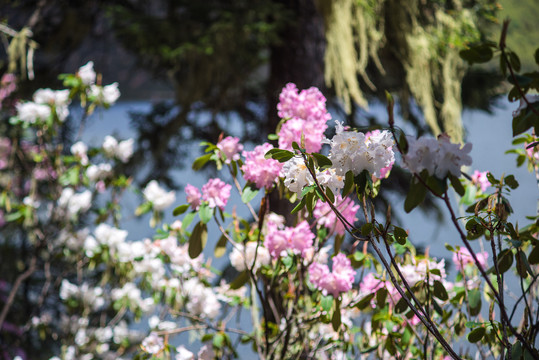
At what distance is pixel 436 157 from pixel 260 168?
1.14 ft

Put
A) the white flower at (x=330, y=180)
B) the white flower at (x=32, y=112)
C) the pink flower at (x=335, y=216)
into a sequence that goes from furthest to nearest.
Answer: the white flower at (x=32, y=112), the pink flower at (x=335, y=216), the white flower at (x=330, y=180)

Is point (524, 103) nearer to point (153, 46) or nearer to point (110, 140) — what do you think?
point (110, 140)

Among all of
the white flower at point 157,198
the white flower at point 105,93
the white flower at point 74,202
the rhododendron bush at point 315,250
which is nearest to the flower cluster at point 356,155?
the rhododendron bush at point 315,250

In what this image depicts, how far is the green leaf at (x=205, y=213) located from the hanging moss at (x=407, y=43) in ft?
4.24

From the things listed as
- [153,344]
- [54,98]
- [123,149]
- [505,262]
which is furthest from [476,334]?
[54,98]

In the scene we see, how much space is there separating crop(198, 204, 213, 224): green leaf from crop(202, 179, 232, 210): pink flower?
0.04 feet

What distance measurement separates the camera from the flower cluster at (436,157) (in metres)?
0.39

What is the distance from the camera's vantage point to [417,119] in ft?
10.4

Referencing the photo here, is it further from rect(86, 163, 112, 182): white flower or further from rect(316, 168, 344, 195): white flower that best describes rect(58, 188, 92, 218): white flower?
rect(316, 168, 344, 195): white flower

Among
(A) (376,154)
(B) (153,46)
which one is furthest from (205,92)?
(A) (376,154)

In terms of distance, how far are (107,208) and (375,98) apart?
233 cm

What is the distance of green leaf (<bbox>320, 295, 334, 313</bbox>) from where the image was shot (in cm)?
72

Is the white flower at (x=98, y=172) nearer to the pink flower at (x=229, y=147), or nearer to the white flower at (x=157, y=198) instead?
the white flower at (x=157, y=198)

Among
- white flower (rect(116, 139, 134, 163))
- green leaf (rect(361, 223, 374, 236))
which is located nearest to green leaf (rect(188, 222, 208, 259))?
green leaf (rect(361, 223, 374, 236))
